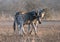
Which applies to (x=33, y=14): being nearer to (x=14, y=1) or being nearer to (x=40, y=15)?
(x=40, y=15)

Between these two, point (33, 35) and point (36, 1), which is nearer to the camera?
point (33, 35)

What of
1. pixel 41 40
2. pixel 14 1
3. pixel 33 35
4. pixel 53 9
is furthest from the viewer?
pixel 14 1

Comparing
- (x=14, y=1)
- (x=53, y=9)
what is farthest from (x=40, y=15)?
(x=14, y=1)

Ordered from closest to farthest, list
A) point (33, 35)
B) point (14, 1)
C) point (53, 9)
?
point (33, 35), point (53, 9), point (14, 1)

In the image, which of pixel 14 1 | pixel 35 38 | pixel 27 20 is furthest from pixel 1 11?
pixel 35 38

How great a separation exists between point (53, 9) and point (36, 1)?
5.82 feet

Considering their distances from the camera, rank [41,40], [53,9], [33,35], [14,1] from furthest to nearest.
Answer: [14,1] < [53,9] < [33,35] < [41,40]

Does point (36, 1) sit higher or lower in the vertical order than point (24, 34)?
higher

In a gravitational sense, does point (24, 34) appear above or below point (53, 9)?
below

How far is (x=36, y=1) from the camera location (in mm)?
21656

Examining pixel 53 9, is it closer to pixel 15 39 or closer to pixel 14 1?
pixel 14 1

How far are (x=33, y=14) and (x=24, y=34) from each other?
32.6 inches

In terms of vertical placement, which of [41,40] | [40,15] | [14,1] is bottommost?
[41,40]

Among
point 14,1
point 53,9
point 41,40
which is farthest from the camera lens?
point 14,1
